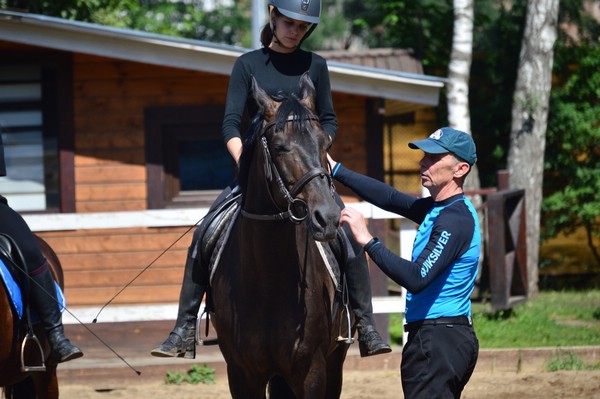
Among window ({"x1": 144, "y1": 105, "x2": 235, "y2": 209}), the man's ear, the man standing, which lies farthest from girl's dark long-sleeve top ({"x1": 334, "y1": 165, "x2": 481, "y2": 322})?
window ({"x1": 144, "y1": 105, "x2": 235, "y2": 209})

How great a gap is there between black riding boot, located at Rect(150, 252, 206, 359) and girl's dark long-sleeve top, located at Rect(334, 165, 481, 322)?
161 cm

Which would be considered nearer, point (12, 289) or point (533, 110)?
point (12, 289)

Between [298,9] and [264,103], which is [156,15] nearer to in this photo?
[298,9]

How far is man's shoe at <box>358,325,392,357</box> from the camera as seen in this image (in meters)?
6.39

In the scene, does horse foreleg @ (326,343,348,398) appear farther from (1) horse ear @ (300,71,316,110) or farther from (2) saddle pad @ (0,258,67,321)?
(2) saddle pad @ (0,258,67,321)

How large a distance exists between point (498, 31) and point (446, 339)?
46.6 ft

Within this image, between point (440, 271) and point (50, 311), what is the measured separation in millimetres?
3286

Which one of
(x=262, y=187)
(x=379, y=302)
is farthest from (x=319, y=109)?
(x=379, y=302)

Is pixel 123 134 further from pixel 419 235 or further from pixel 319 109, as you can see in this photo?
pixel 419 235

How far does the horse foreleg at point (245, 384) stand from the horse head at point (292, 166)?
3.07ft

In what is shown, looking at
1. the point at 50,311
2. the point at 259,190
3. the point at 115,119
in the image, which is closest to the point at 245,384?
the point at 259,190

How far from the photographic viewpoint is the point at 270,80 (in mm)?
6000

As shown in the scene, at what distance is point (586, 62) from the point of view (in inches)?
670

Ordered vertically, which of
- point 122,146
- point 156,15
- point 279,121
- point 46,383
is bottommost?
point 46,383
